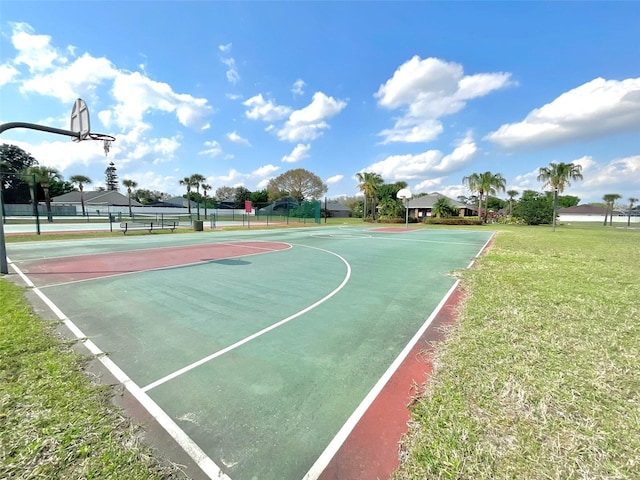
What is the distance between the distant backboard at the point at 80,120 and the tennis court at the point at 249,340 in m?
4.18

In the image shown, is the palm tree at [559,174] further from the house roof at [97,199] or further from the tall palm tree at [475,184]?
the house roof at [97,199]

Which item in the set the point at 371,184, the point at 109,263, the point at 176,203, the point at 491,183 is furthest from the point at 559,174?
the point at 176,203

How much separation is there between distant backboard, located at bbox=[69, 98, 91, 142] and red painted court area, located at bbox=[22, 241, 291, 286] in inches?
161

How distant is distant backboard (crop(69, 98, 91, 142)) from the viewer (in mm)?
8570

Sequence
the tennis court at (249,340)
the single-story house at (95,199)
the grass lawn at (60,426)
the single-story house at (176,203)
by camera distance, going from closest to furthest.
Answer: the grass lawn at (60,426) → the tennis court at (249,340) → the single-story house at (95,199) → the single-story house at (176,203)

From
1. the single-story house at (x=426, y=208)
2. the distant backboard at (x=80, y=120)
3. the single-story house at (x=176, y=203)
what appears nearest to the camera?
the distant backboard at (x=80, y=120)

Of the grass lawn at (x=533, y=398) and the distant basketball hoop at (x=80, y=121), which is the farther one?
the distant basketball hoop at (x=80, y=121)

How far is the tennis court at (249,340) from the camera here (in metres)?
2.39

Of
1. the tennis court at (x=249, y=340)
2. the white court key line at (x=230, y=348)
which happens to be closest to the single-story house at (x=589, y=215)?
the tennis court at (x=249, y=340)

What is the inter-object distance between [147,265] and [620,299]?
12.5m

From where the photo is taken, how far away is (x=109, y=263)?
9.72 metres

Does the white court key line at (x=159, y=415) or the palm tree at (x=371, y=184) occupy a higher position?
the palm tree at (x=371, y=184)

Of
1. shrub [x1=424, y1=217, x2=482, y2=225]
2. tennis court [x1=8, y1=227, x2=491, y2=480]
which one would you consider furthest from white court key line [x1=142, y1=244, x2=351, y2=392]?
shrub [x1=424, y1=217, x2=482, y2=225]

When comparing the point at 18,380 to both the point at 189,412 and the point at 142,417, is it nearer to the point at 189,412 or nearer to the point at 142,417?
the point at 142,417
